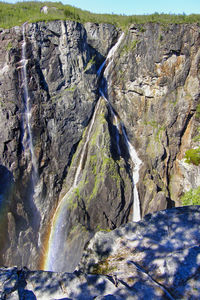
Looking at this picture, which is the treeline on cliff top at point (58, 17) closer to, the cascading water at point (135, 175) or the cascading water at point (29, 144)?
the cascading water at point (29, 144)

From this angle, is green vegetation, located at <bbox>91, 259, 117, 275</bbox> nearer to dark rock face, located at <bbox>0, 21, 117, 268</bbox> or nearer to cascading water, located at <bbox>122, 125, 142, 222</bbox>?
dark rock face, located at <bbox>0, 21, 117, 268</bbox>

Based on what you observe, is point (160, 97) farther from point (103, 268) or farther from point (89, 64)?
point (103, 268)

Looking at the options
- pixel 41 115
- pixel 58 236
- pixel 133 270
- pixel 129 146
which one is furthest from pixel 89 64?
pixel 133 270

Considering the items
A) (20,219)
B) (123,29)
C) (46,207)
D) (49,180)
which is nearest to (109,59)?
(123,29)

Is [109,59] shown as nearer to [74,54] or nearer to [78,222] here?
[74,54]

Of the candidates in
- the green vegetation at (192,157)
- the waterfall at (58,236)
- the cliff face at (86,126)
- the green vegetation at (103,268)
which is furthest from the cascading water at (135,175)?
the green vegetation at (103,268)
